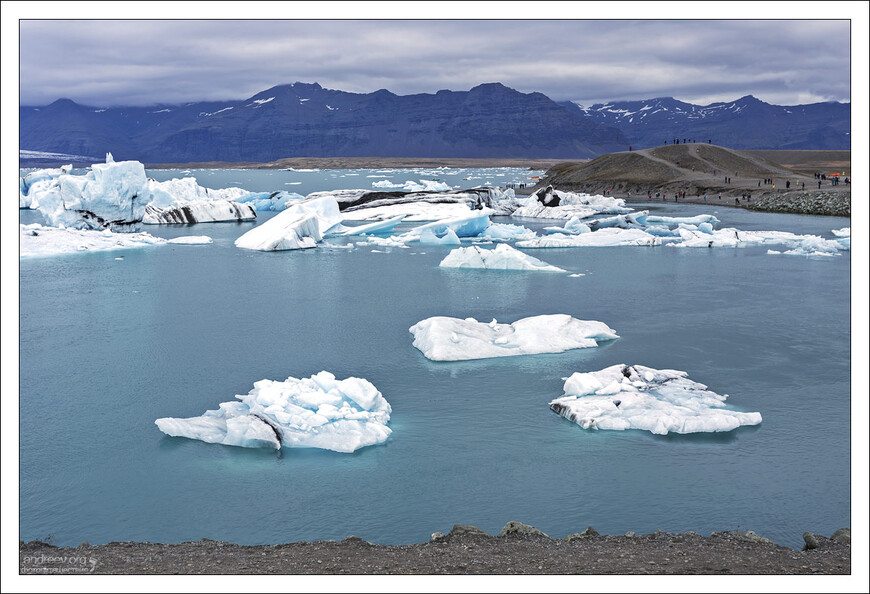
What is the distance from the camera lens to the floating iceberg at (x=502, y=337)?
13.1 meters

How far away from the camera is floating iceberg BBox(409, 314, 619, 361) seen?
13117 mm

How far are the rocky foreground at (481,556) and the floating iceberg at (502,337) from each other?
621cm

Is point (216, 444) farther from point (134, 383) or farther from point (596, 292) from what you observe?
point (596, 292)

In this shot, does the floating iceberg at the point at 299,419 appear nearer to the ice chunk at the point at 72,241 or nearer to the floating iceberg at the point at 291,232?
the floating iceberg at the point at 291,232

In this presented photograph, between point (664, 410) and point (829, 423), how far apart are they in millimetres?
2183

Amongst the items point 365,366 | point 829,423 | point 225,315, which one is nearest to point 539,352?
point 365,366

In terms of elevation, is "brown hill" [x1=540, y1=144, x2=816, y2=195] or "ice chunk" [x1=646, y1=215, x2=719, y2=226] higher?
"brown hill" [x1=540, y1=144, x2=816, y2=195]

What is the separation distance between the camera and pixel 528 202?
44844 mm

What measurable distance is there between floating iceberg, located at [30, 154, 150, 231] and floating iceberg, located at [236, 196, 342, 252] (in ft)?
17.9

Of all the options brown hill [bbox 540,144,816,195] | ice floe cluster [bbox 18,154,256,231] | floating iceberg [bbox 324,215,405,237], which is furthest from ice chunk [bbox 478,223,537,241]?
brown hill [bbox 540,144,816,195]

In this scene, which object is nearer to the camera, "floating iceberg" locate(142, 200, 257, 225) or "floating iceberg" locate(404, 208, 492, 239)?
"floating iceberg" locate(404, 208, 492, 239)

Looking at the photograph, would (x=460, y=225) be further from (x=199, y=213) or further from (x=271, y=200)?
(x=271, y=200)

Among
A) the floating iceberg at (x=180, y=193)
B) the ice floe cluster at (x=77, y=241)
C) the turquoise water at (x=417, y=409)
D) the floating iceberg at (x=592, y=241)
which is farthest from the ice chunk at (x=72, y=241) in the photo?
the floating iceberg at (x=592, y=241)

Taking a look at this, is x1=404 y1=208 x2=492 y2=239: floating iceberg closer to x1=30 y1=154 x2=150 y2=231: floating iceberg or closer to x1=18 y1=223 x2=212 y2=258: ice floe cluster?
x1=18 y1=223 x2=212 y2=258: ice floe cluster
